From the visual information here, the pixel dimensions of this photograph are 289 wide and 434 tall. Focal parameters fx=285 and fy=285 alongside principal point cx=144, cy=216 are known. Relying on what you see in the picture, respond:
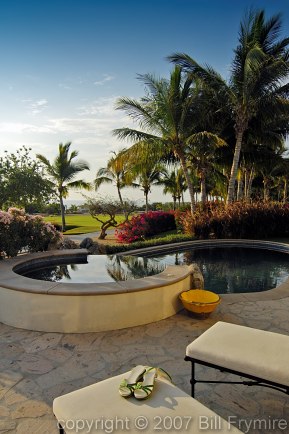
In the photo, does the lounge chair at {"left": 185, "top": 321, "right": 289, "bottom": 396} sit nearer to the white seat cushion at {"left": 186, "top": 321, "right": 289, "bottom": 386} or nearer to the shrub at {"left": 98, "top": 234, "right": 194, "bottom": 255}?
the white seat cushion at {"left": 186, "top": 321, "right": 289, "bottom": 386}

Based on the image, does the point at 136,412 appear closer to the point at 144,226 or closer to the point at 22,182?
the point at 22,182

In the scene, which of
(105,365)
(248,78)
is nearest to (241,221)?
(248,78)

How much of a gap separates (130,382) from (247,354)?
1.02 metres

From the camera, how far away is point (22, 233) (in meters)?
6.85

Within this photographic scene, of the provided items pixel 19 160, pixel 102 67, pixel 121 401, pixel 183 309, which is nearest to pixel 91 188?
pixel 19 160

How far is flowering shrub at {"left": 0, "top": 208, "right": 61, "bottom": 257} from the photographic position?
6.34 m

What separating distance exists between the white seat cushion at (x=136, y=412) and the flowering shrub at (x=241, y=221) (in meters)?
11.8

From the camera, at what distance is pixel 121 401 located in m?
1.83

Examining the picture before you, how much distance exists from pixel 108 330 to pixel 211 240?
9349 millimetres

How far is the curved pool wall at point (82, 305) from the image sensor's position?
4.04 m

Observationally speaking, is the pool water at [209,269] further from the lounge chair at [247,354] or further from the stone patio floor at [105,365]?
the lounge chair at [247,354]

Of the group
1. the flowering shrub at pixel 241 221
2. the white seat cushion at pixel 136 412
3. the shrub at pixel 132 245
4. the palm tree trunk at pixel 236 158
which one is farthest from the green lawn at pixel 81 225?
the white seat cushion at pixel 136 412

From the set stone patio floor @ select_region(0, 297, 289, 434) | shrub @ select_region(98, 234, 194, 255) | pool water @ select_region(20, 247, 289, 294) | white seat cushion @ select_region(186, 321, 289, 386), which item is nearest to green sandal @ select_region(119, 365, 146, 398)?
white seat cushion @ select_region(186, 321, 289, 386)

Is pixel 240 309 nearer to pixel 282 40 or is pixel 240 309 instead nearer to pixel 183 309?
pixel 183 309
